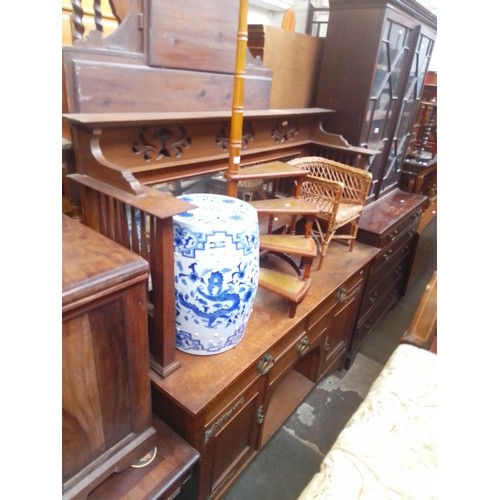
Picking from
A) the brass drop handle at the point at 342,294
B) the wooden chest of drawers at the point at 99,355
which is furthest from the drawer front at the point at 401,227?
the wooden chest of drawers at the point at 99,355

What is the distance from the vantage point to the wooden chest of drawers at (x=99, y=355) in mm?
589

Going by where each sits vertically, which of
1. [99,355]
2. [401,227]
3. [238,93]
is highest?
[238,93]

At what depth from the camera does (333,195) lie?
1716 mm

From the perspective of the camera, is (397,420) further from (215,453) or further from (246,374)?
(215,453)

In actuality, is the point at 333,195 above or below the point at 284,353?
above

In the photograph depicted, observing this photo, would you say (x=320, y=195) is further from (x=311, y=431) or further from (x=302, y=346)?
(x=311, y=431)

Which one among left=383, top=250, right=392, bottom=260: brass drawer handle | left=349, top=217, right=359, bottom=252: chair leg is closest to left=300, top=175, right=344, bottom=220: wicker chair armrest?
left=349, top=217, right=359, bottom=252: chair leg

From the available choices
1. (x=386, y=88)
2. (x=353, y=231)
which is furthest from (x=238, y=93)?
(x=386, y=88)

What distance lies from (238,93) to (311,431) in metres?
1.52

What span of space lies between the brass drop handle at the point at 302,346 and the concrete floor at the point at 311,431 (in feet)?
1.73

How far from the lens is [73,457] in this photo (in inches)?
26.6

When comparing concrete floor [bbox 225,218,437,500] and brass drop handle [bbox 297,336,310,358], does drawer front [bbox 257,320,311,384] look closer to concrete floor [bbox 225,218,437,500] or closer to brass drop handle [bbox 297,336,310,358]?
brass drop handle [bbox 297,336,310,358]

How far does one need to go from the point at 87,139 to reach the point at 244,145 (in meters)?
0.73
